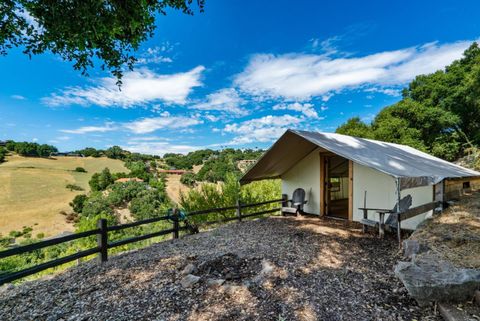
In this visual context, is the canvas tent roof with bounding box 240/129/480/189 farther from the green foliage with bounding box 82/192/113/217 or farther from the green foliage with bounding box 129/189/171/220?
the green foliage with bounding box 82/192/113/217

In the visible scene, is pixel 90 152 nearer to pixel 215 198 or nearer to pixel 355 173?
pixel 215 198

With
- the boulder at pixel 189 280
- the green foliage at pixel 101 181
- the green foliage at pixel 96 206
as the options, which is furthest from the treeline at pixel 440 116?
the green foliage at pixel 101 181

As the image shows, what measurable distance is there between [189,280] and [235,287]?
0.66m

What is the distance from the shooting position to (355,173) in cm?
662

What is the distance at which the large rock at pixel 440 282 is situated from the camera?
2225 mm

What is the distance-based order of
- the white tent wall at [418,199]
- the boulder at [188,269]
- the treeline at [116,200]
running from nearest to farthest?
the boulder at [188,269] < the white tent wall at [418,199] < the treeline at [116,200]

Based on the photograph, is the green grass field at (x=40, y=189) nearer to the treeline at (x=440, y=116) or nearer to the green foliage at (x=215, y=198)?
the green foliage at (x=215, y=198)

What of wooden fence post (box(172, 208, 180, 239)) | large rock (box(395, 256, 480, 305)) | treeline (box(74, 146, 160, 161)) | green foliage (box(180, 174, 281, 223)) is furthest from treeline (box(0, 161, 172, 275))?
large rock (box(395, 256, 480, 305))

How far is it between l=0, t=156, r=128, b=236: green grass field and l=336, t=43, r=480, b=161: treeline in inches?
1381

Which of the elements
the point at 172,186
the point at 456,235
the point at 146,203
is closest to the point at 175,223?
the point at 456,235

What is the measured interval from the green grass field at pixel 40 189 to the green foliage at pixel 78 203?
692 millimetres

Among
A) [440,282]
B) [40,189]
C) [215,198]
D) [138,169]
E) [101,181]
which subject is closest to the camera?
[440,282]

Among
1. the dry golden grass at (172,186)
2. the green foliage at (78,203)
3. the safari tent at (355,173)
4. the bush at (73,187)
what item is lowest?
the green foliage at (78,203)

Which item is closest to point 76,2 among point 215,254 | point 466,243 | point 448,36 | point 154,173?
point 215,254
